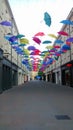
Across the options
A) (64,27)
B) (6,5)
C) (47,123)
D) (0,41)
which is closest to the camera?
(47,123)

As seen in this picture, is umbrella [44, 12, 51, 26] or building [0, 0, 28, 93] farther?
building [0, 0, 28, 93]

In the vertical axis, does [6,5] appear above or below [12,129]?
above

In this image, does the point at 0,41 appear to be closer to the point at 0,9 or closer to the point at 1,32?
the point at 1,32

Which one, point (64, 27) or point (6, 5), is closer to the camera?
point (6, 5)

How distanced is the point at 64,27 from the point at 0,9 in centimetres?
1790

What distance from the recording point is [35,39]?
24922 millimetres

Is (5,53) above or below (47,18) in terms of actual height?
below

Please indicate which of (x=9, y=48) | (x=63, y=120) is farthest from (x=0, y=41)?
(x=63, y=120)

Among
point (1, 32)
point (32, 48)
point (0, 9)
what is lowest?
point (32, 48)

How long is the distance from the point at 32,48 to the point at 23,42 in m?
3.15

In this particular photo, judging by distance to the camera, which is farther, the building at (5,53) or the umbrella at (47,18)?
the building at (5,53)

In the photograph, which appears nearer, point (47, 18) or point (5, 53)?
point (47, 18)

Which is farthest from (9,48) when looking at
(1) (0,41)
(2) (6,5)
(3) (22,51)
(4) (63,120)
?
(4) (63,120)

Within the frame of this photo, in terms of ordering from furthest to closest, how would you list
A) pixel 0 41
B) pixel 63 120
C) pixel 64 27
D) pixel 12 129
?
pixel 64 27, pixel 0 41, pixel 63 120, pixel 12 129
